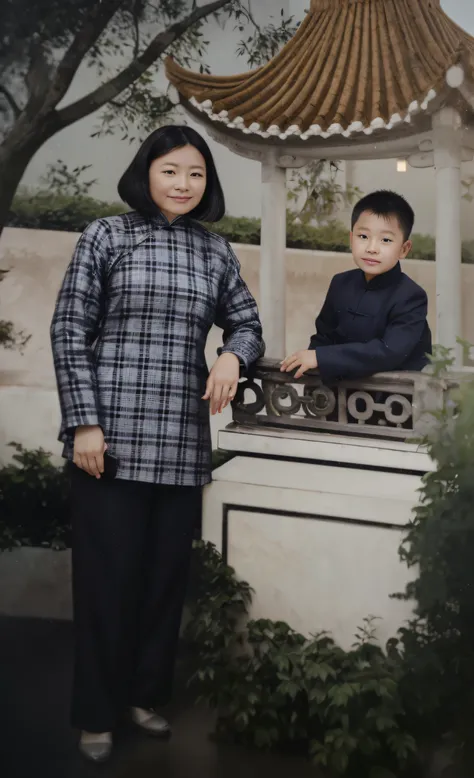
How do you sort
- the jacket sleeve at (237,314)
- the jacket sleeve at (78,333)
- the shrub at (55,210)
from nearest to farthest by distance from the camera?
the jacket sleeve at (78,333)
the jacket sleeve at (237,314)
the shrub at (55,210)

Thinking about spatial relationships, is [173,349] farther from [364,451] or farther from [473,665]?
[473,665]

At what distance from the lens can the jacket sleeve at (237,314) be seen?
167 cm

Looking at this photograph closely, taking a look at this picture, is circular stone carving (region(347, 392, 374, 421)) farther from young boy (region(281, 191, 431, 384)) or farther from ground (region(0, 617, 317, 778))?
ground (region(0, 617, 317, 778))

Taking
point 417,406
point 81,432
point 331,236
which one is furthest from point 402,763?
point 331,236

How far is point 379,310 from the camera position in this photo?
64.2 inches

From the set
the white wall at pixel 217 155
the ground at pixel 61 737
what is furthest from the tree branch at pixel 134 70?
the ground at pixel 61 737

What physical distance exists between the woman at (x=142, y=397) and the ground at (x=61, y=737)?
39 millimetres

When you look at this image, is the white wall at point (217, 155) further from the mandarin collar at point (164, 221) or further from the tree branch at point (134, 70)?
the mandarin collar at point (164, 221)

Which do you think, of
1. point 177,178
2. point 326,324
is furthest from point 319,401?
point 177,178

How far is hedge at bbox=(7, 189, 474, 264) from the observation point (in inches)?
67.2

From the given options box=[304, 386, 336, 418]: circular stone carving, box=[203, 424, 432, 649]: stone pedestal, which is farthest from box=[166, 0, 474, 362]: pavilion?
box=[203, 424, 432, 649]: stone pedestal

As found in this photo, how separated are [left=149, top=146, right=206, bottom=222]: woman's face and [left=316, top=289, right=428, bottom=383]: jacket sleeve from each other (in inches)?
15.8

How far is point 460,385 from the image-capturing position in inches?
60.3

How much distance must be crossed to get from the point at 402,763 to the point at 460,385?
691 millimetres
